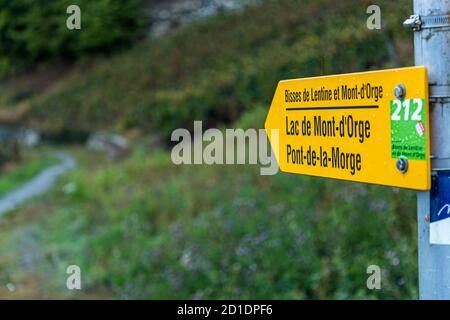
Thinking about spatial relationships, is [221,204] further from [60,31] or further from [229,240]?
[60,31]

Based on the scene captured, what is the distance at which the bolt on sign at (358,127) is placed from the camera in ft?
6.67

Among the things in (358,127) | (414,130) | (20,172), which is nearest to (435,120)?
(414,130)

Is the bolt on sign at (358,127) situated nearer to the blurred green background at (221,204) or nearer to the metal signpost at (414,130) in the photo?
the metal signpost at (414,130)

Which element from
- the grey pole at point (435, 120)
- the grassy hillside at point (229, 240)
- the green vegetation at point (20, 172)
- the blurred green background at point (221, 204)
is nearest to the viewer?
the grey pole at point (435, 120)

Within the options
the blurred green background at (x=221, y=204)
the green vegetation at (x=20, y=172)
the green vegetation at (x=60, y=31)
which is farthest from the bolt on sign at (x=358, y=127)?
the green vegetation at (x=20, y=172)

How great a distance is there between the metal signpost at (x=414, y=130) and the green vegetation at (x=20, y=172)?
12724 millimetres

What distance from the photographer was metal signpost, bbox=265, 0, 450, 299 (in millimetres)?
2004

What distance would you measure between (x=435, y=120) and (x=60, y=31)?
81.6 ft

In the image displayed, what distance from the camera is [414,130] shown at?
6.69 feet

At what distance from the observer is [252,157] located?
9109mm

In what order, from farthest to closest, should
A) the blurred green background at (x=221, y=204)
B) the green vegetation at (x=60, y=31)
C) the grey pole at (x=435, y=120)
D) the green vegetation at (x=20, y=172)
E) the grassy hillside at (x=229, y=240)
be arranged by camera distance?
1. the green vegetation at (x=60, y=31)
2. the green vegetation at (x=20, y=172)
3. the blurred green background at (x=221, y=204)
4. the grassy hillside at (x=229, y=240)
5. the grey pole at (x=435, y=120)

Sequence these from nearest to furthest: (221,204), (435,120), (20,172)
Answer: (435,120), (221,204), (20,172)
